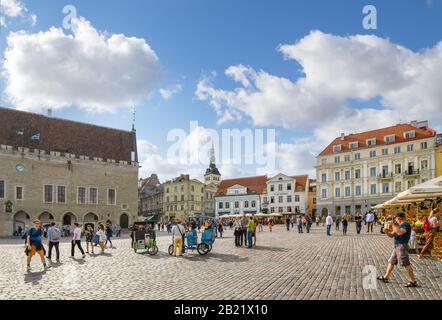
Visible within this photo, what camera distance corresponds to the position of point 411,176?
58594mm

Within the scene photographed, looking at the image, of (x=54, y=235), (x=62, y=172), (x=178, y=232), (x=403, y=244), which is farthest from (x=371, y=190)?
(x=403, y=244)

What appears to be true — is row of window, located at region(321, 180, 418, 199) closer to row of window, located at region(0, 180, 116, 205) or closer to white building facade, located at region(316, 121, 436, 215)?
white building facade, located at region(316, 121, 436, 215)

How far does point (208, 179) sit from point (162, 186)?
13.1 m

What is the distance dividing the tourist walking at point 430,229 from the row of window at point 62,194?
136 feet

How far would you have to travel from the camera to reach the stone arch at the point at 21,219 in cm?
4366

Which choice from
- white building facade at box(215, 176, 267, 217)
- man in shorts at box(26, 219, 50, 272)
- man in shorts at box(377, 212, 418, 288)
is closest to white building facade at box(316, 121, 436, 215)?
white building facade at box(215, 176, 267, 217)

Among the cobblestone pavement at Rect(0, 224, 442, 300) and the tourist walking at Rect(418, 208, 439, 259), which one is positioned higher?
the tourist walking at Rect(418, 208, 439, 259)

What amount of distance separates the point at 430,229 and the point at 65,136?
46097 millimetres

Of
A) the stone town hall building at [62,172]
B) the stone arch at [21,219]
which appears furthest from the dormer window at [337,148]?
the stone arch at [21,219]

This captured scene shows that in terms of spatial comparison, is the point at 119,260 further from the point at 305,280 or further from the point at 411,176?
the point at 411,176

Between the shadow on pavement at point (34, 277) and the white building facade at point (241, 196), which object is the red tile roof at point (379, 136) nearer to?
the white building facade at point (241, 196)

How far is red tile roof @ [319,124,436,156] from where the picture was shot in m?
59.2

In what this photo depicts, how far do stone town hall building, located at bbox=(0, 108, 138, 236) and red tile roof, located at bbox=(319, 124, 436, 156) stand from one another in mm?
33727
